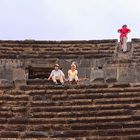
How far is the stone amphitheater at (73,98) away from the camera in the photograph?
12141 mm

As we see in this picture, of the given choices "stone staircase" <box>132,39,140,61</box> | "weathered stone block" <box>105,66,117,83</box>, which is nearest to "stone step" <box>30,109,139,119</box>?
"weathered stone block" <box>105,66,117,83</box>

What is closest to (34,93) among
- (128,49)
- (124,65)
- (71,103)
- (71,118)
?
(71,103)

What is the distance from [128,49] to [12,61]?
385cm

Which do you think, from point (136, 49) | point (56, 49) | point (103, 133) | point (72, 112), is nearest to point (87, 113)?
point (72, 112)

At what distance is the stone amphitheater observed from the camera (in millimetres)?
12141

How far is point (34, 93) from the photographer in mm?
14719

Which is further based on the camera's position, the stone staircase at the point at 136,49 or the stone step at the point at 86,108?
the stone staircase at the point at 136,49

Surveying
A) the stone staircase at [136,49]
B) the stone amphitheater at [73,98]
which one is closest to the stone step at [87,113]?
the stone amphitheater at [73,98]

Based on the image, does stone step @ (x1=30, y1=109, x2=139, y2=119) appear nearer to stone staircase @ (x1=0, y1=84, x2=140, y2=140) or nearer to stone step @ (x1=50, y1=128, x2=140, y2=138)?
stone staircase @ (x1=0, y1=84, x2=140, y2=140)

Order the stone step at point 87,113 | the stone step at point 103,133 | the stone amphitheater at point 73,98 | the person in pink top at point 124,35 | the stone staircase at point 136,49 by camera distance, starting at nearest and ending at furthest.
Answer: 1. the stone step at point 103,133
2. the stone amphitheater at point 73,98
3. the stone step at point 87,113
4. the stone staircase at point 136,49
5. the person in pink top at point 124,35

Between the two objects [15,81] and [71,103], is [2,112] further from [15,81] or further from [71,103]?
[15,81]

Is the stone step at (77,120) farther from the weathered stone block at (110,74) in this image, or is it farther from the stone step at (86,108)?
the weathered stone block at (110,74)

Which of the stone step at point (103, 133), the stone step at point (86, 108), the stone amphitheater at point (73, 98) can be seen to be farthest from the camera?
the stone step at point (86, 108)

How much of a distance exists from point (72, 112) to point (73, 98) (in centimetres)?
108
